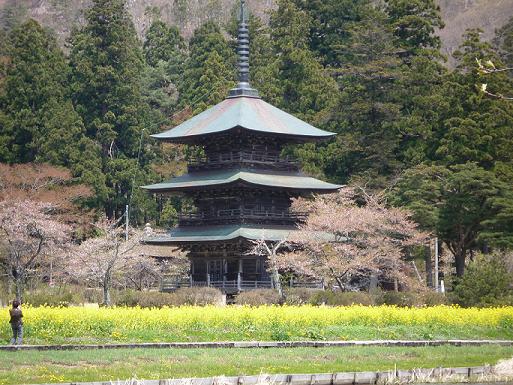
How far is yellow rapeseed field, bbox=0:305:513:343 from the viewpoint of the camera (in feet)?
91.4

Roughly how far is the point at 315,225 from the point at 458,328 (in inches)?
665

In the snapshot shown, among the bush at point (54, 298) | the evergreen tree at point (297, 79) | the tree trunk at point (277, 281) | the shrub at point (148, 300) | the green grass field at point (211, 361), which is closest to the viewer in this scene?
the green grass field at point (211, 361)

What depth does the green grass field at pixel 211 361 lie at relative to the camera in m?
21.0

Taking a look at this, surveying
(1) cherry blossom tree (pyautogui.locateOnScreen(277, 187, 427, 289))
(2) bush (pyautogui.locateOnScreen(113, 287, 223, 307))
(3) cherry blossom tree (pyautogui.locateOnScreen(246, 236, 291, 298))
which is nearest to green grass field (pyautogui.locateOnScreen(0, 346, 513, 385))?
(2) bush (pyautogui.locateOnScreen(113, 287, 223, 307))

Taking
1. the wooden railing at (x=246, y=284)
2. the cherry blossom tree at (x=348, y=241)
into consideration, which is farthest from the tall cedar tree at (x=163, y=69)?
the cherry blossom tree at (x=348, y=241)

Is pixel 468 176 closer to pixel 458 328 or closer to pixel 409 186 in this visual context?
pixel 409 186

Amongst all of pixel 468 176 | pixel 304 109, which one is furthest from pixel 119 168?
pixel 468 176

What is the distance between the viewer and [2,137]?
66.1m

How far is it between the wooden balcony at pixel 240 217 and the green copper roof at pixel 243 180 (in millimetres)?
1576

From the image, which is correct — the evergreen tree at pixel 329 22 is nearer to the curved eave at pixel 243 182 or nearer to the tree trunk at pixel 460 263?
the curved eave at pixel 243 182

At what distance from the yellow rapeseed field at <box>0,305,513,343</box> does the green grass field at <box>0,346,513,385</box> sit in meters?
3.00

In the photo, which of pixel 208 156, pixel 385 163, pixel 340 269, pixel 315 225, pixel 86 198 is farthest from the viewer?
pixel 86 198

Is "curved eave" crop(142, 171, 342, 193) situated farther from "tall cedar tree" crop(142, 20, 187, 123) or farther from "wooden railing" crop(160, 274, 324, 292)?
"tall cedar tree" crop(142, 20, 187, 123)

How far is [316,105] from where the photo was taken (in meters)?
66.9
